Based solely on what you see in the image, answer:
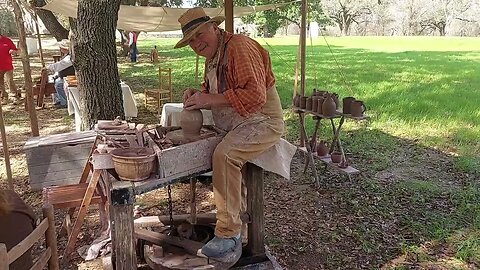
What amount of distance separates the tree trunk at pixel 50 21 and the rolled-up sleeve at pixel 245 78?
8.53 metres

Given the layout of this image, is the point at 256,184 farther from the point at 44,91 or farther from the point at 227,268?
the point at 44,91

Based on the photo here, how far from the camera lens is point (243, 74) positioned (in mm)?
2322

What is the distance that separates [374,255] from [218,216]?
1.53 meters

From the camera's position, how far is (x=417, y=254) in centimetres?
337

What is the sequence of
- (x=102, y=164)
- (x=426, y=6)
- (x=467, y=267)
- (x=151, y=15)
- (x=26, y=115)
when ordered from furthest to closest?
(x=426, y=6) < (x=151, y=15) < (x=26, y=115) < (x=467, y=267) < (x=102, y=164)

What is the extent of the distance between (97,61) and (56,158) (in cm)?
119

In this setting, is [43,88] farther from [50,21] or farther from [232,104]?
[232,104]

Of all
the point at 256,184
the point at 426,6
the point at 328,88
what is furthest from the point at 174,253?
the point at 426,6

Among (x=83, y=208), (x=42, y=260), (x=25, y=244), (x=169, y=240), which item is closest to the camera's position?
(x=25, y=244)

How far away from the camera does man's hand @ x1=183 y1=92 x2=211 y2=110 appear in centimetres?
243

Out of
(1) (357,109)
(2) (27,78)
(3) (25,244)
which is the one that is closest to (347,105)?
(1) (357,109)

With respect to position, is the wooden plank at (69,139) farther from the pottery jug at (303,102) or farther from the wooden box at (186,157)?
the pottery jug at (303,102)

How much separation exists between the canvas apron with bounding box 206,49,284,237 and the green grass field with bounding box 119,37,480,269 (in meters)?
1.47

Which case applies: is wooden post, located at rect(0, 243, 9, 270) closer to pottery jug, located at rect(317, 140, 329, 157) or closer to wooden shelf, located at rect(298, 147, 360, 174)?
wooden shelf, located at rect(298, 147, 360, 174)
